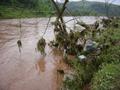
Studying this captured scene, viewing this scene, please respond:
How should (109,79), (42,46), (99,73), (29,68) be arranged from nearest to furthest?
(109,79), (99,73), (29,68), (42,46)

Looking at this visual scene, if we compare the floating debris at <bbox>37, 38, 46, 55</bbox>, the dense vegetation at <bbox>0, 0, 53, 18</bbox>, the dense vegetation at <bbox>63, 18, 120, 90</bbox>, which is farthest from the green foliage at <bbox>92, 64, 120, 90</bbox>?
the dense vegetation at <bbox>0, 0, 53, 18</bbox>

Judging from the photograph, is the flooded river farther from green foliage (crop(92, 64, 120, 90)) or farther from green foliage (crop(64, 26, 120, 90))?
green foliage (crop(92, 64, 120, 90))

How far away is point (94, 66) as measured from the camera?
825cm

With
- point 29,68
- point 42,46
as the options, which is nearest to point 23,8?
point 42,46

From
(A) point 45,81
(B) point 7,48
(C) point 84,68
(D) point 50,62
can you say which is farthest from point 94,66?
(B) point 7,48

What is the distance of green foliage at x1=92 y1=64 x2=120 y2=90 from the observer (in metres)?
5.50

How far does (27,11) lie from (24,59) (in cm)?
3208

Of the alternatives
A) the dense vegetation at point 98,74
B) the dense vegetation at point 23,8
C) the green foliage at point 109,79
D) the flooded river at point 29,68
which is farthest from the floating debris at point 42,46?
the dense vegetation at point 23,8

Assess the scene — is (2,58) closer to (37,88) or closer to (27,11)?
(37,88)

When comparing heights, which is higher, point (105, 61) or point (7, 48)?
point (105, 61)

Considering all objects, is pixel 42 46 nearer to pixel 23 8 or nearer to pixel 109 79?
pixel 109 79

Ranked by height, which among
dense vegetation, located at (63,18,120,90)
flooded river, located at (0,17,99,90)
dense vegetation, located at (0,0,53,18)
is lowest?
dense vegetation, located at (0,0,53,18)

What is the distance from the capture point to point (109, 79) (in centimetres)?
582

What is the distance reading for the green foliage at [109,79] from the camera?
5504 mm
